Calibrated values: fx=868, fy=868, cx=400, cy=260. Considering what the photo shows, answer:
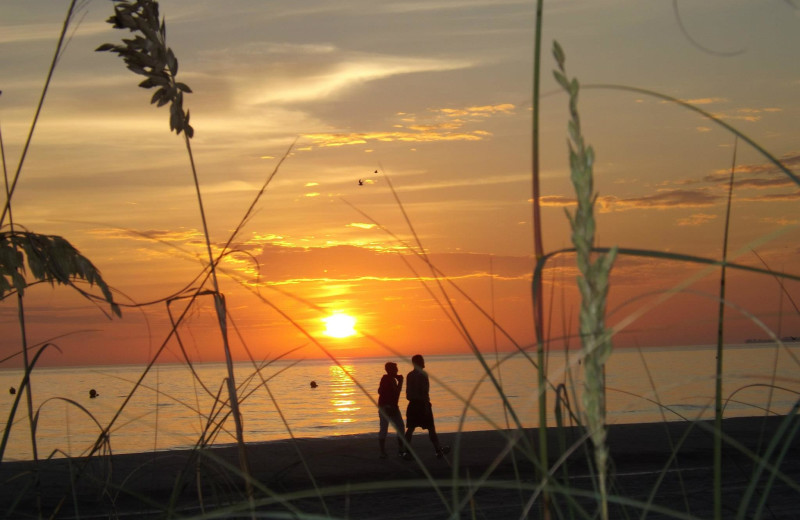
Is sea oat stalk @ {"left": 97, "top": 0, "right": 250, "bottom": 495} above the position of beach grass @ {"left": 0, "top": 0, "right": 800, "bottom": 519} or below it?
above

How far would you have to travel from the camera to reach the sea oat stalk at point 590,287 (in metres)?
1.01

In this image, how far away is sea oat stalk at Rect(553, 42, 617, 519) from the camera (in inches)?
39.7

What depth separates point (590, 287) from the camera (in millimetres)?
1025

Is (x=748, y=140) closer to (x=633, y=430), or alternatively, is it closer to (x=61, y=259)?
(x=61, y=259)

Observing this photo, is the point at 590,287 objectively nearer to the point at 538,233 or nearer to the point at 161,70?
the point at 538,233

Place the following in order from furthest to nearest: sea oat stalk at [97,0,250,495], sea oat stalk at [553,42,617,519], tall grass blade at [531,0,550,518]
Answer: sea oat stalk at [97,0,250,495] → tall grass blade at [531,0,550,518] → sea oat stalk at [553,42,617,519]

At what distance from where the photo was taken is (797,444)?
20.7 m

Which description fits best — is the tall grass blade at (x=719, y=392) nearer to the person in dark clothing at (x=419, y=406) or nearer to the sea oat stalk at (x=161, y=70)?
the sea oat stalk at (x=161, y=70)

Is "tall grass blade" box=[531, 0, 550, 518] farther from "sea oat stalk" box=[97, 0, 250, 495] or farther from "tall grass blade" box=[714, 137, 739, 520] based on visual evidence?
"sea oat stalk" box=[97, 0, 250, 495]

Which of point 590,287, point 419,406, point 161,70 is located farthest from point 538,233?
point 419,406

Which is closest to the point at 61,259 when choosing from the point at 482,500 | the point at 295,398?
the point at 482,500

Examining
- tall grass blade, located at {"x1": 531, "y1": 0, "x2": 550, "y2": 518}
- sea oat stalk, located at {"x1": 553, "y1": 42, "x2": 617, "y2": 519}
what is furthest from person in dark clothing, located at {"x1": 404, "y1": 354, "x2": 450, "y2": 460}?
sea oat stalk, located at {"x1": 553, "y1": 42, "x2": 617, "y2": 519}

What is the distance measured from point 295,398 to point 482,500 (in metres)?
67.3

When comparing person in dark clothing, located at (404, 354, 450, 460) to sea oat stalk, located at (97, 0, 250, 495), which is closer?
sea oat stalk, located at (97, 0, 250, 495)
